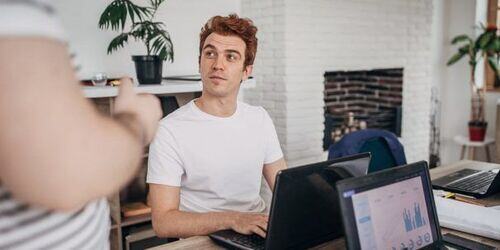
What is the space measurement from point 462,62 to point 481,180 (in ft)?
11.8

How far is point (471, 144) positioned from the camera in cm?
498

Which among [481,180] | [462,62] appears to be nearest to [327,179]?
[481,180]

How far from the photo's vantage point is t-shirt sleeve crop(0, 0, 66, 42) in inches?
21.3

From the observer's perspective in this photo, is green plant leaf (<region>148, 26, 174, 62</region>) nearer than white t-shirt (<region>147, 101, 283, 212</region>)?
No

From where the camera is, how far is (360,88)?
494 centimetres

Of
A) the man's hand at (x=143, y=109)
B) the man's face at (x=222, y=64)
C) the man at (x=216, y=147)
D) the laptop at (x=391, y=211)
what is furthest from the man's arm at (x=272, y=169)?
the man's hand at (x=143, y=109)

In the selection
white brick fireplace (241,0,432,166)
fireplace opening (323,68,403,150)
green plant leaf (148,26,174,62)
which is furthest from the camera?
fireplace opening (323,68,403,150)

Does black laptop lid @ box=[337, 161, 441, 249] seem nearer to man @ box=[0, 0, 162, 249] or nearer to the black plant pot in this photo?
man @ box=[0, 0, 162, 249]

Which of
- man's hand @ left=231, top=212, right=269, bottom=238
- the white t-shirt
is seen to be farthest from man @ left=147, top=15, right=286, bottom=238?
man's hand @ left=231, top=212, right=269, bottom=238

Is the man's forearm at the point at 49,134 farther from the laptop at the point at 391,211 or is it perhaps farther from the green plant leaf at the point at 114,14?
the green plant leaf at the point at 114,14

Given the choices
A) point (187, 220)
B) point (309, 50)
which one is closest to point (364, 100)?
point (309, 50)

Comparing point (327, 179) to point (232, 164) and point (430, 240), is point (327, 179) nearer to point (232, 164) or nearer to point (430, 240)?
point (430, 240)

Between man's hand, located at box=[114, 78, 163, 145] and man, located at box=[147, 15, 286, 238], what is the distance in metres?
0.95

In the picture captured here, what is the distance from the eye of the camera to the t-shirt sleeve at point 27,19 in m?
0.54
